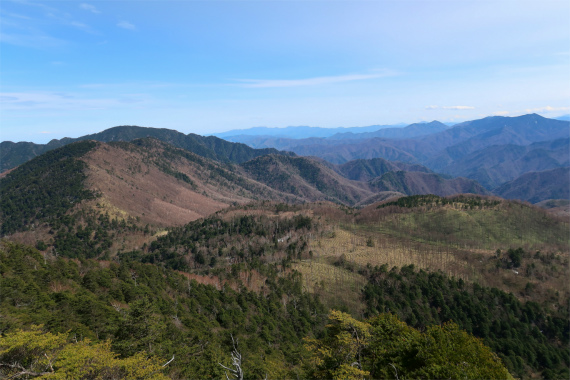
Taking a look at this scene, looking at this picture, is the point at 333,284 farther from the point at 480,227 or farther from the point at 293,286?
the point at 480,227

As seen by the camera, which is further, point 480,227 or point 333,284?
point 480,227

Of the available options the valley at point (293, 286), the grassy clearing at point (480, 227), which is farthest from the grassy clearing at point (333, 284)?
the grassy clearing at point (480, 227)

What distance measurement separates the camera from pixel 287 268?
10700 centimetres

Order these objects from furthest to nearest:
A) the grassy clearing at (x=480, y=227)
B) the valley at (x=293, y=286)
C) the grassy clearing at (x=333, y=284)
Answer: the grassy clearing at (x=480, y=227), the grassy clearing at (x=333, y=284), the valley at (x=293, y=286)

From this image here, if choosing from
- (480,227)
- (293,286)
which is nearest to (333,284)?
(293,286)

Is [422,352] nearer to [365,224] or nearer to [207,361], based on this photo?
[207,361]

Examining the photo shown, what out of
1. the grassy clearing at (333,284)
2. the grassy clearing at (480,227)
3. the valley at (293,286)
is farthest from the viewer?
the grassy clearing at (480,227)

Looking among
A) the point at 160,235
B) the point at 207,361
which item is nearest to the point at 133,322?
the point at 207,361

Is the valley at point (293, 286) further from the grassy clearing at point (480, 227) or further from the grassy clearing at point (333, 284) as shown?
the grassy clearing at point (480, 227)

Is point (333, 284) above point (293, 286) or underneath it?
underneath

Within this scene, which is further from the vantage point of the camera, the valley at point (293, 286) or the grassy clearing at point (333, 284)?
the grassy clearing at point (333, 284)

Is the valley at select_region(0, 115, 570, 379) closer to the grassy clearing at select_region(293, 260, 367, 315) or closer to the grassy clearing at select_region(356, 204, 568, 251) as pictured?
the grassy clearing at select_region(293, 260, 367, 315)

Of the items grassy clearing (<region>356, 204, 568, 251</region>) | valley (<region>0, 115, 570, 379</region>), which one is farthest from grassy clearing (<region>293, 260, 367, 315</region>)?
grassy clearing (<region>356, 204, 568, 251</region>)

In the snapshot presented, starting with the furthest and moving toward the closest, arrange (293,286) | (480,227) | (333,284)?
(480,227) → (333,284) → (293,286)
